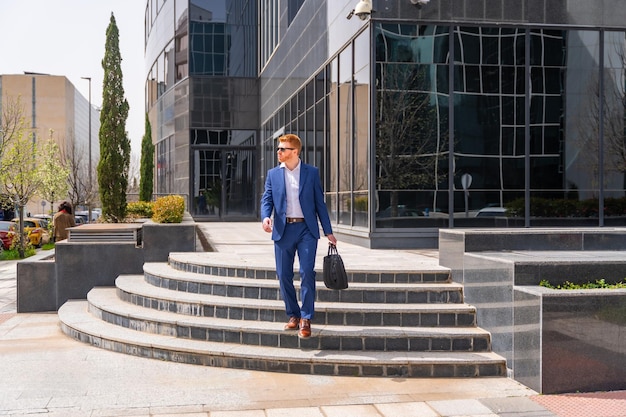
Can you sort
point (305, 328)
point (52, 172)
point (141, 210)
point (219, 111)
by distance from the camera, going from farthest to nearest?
point (52, 172) → point (219, 111) → point (141, 210) → point (305, 328)

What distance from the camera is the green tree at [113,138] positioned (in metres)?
15.5

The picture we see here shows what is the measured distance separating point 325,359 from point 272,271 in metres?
2.19

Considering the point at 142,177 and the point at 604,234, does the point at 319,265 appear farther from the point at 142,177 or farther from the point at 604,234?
the point at 142,177

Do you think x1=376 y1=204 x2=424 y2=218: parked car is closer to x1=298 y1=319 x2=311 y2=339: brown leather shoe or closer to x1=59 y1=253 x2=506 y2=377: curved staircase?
x1=59 y1=253 x2=506 y2=377: curved staircase

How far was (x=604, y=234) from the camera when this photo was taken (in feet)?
28.8

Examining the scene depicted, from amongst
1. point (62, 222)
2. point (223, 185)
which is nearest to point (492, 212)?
point (62, 222)

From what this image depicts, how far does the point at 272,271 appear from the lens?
28.8 ft

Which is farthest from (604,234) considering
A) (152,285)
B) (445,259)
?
(152,285)

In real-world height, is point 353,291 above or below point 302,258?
below

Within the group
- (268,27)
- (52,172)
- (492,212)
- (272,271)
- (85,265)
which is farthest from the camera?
(52,172)

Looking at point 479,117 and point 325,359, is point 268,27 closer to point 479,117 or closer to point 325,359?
point 479,117

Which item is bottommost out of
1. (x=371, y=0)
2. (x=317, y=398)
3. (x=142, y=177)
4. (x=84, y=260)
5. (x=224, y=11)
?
(x=317, y=398)

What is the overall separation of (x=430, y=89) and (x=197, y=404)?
9218 millimetres

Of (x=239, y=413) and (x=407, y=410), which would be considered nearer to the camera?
(x=239, y=413)
